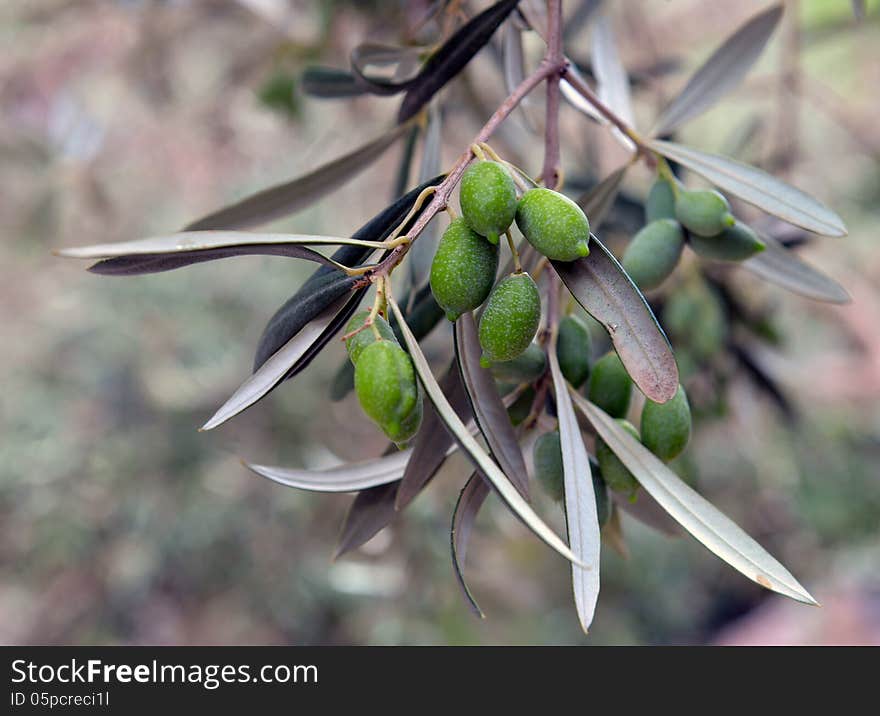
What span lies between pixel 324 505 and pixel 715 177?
6.29ft

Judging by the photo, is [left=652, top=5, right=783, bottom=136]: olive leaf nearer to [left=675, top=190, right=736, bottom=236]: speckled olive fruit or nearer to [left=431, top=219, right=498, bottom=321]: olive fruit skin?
[left=675, top=190, right=736, bottom=236]: speckled olive fruit

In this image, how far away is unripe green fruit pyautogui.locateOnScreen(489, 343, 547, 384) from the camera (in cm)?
58

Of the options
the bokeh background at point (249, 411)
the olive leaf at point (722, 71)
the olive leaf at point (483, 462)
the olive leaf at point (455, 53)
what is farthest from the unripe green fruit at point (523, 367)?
the bokeh background at point (249, 411)

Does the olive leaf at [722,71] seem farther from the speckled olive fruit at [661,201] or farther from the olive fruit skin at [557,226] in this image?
the olive fruit skin at [557,226]

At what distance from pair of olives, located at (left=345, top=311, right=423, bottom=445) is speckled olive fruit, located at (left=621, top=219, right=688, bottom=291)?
0.26 metres

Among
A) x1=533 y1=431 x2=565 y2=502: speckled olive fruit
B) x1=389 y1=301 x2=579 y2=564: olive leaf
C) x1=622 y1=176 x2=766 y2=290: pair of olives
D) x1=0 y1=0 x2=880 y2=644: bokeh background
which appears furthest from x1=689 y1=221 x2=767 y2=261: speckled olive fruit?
x1=0 y1=0 x2=880 y2=644: bokeh background

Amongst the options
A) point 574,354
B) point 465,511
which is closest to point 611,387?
point 574,354

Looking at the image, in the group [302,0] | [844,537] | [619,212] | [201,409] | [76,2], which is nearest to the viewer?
[619,212]

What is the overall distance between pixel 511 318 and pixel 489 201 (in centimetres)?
7

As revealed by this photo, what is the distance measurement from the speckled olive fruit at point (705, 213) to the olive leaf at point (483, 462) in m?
0.30

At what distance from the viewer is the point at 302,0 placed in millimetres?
1494

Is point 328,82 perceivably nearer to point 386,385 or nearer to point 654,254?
point 654,254

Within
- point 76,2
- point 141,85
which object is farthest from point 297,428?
point 76,2

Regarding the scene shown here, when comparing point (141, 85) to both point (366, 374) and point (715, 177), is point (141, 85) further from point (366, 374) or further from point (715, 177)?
point (366, 374)
